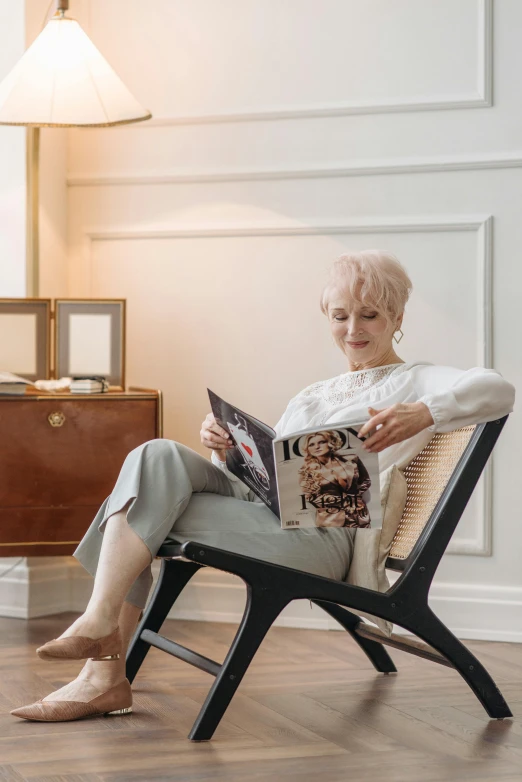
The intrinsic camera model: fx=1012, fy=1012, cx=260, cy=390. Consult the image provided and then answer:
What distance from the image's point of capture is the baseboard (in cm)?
298

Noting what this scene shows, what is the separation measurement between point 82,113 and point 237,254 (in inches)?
25.4

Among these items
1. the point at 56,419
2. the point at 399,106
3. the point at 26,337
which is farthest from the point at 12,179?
the point at 399,106

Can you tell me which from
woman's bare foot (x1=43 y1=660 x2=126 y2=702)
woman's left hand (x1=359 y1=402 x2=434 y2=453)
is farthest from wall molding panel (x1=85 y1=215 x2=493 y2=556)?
woman's bare foot (x1=43 y1=660 x2=126 y2=702)

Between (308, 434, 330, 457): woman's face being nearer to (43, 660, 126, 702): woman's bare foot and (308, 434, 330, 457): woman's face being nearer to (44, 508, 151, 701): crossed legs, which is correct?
(44, 508, 151, 701): crossed legs

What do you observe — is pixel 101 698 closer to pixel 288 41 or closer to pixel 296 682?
pixel 296 682

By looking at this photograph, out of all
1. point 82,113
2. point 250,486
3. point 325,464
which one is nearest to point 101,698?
point 250,486

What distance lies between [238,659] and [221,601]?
1.32 meters

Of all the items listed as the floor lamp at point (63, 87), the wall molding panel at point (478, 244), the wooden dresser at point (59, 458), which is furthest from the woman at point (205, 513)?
the floor lamp at point (63, 87)

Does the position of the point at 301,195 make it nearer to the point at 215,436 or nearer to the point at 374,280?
the point at 374,280

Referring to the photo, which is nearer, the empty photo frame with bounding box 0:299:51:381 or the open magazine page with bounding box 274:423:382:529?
the open magazine page with bounding box 274:423:382:529

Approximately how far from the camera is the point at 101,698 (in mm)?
2066

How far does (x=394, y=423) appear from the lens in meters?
1.98

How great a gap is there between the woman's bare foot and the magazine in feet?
1.54

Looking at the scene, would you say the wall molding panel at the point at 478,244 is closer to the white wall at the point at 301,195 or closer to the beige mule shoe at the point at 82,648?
the white wall at the point at 301,195
